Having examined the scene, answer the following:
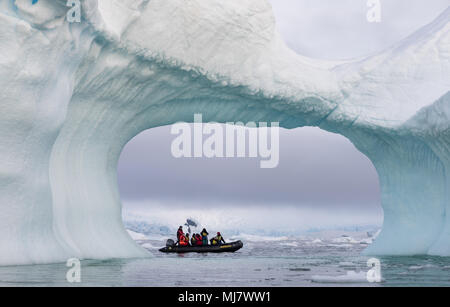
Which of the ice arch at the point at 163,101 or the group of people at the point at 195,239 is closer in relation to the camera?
the ice arch at the point at 163,101

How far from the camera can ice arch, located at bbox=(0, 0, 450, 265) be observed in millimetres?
8406

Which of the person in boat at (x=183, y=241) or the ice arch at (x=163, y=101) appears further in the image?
the person in boat at (x=183, y=241)

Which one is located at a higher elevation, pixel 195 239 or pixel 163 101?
pixel 163 101

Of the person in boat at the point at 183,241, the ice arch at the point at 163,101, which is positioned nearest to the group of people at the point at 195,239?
the person in boat at the point at 183,241

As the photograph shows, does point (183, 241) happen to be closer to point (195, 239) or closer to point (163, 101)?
point (195, 239)

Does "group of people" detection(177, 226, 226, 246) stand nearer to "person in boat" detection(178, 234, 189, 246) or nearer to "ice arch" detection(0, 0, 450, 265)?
"person in boat" detection(178, 234, 189, 246)

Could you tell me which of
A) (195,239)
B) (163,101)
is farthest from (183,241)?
(163,101)

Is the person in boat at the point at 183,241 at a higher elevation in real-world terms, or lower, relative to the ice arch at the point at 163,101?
lower

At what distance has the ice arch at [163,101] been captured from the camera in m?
8.41

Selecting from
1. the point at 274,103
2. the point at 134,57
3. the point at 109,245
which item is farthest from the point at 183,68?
the point at 109,245

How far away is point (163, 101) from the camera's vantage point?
1284 centimetres

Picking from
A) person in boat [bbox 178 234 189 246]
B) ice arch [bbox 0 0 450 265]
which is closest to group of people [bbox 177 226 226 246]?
person in boat [bbox 178 234 189 246]

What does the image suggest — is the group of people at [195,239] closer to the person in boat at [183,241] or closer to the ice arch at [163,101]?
the person in boat at [183,241]
